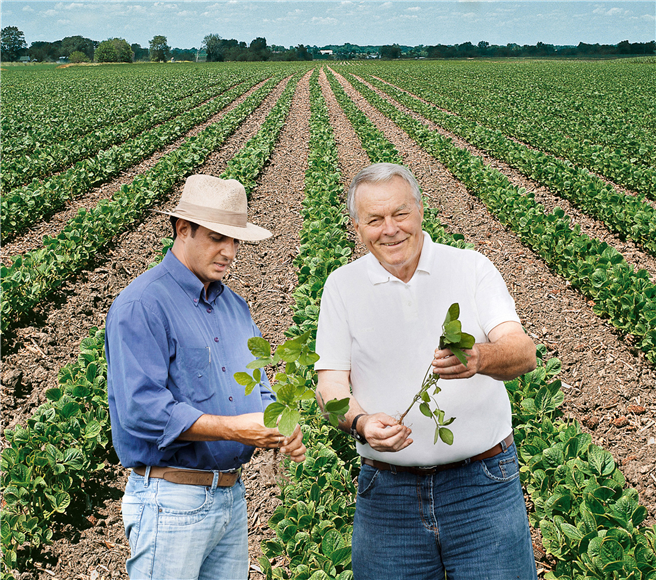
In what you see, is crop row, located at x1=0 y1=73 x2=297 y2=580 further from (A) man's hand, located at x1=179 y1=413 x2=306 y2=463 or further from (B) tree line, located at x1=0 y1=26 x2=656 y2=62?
(B) tree line, located at x1=0 y1=26 x2=656 y2=62

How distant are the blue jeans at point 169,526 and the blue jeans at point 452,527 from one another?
62 centimetres

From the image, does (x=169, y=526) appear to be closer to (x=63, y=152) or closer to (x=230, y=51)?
(x=63, y=152)

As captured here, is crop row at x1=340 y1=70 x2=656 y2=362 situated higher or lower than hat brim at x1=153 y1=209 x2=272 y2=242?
lower

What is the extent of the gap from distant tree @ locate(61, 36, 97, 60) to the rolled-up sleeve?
500 feet

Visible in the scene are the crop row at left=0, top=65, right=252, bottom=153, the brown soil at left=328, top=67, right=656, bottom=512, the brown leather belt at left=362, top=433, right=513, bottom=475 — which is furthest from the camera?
the crop row at left=0, top=65, right=252, bottom=153

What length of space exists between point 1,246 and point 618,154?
550 inches

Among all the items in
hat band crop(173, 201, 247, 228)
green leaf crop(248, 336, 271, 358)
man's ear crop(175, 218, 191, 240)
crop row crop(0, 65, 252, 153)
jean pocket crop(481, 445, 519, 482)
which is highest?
crop row crop(0, 65, 252, 153)

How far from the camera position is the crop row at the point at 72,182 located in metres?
9.24

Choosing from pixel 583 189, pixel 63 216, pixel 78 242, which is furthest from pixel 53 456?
pixel 583 189

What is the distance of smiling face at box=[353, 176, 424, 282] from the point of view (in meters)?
2.09

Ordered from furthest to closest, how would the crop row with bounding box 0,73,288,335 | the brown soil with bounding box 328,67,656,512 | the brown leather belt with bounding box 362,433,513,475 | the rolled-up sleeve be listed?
the crop row with bounding box 0,73,288,335
the brown soil with bounding box 328,67,656,512
the brown leather belt with bounding box 362,433,513,475
the rolled-up sleeve

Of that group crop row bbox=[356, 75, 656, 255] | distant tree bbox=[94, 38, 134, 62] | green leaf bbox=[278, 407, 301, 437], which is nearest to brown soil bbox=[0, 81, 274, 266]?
green leaf bbox=[278, 407, 301, 437]

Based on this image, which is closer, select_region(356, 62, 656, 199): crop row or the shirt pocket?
the shirt pocket

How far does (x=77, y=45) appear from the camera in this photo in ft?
440
